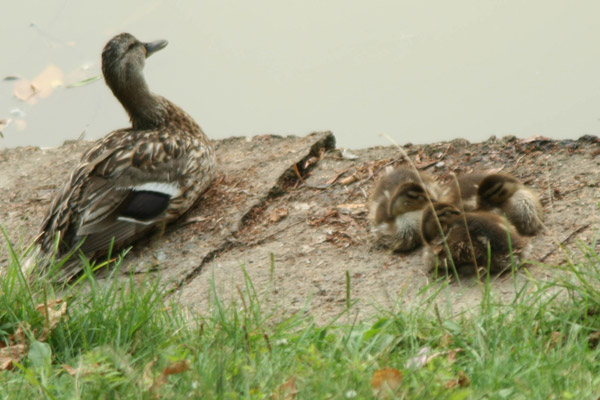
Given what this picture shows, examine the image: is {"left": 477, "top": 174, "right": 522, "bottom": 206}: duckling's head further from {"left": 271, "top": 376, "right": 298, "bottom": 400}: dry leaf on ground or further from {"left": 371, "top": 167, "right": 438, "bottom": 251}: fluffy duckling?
{"left": 271, "top": 376, "right": 298, "bottom": 400}: dry leaf on ground

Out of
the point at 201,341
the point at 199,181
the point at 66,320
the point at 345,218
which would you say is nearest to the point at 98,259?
the point at 199,181

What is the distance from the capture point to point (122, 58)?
616cm

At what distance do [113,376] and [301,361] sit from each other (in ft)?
2.26

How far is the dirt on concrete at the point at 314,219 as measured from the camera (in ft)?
15.2

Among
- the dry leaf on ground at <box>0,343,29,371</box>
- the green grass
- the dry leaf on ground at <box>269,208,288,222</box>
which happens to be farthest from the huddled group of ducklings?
the dry leaf on ground at <box>0,343,29,371</box>

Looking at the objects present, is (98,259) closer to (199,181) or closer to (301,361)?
(199,181)

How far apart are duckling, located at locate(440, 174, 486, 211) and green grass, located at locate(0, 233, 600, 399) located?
3.08ft

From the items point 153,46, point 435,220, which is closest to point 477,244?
point 435,220

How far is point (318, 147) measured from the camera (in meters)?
6.51

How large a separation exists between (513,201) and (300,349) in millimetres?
1903

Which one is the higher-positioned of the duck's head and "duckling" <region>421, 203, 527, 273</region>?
the duck's head

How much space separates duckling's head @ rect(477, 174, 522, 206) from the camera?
16.2ft

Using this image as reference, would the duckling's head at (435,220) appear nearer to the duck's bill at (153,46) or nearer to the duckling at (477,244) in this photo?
the duckling at (477,244)

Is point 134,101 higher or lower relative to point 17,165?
higher
